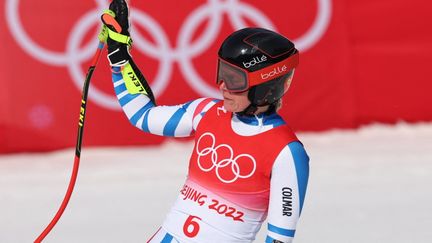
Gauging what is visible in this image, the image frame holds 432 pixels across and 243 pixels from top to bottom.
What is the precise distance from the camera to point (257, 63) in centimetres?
289

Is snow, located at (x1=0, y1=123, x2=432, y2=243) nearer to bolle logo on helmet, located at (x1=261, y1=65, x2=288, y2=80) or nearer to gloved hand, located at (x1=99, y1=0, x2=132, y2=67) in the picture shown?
gloved hand, located at (x1=99, y1=0, x2=132, y2=67)

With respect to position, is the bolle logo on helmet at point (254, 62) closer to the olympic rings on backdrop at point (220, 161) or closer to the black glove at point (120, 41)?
the olympic rings on backdrop at point (220, 161)

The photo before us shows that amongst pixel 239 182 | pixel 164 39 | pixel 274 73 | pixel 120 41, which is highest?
pixel 120 41

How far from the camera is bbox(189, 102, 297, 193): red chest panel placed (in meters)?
2.90

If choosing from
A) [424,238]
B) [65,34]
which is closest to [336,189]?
[424,238]

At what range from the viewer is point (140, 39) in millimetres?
7965

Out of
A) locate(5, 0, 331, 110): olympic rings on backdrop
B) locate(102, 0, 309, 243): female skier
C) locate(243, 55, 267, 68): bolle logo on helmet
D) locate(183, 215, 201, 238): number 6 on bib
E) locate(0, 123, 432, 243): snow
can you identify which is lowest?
locate(0, 123, 432, 243): snow

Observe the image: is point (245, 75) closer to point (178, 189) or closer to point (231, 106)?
point (231, 106)

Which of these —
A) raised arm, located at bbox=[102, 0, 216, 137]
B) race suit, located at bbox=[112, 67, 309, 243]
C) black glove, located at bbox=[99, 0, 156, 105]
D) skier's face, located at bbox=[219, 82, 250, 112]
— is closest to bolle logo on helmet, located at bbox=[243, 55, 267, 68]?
skier's face, located at bbox=[219, 82, 250, 112]

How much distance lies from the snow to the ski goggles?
8.29ft

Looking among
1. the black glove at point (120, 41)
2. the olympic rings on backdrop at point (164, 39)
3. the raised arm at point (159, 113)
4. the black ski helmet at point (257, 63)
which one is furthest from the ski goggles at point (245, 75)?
the olympic rings on backdrop at point (164, 39)

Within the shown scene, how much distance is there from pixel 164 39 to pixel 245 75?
206 inches

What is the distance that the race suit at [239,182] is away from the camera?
9.37 ft

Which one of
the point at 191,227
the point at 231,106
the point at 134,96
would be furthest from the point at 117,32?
the point at 191,227
